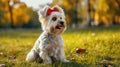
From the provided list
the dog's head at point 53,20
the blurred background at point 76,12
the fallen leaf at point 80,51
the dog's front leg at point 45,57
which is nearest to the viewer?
the dog's head at point 53,20

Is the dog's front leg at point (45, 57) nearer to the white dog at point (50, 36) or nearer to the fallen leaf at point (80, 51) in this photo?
the white dog at point (50, 36)

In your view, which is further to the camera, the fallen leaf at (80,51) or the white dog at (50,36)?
the fallen leaf at (80,51)

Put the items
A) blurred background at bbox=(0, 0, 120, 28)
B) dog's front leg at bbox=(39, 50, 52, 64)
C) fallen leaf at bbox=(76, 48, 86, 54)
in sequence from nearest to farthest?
1. dog's front leg at bbox=(39, 50, 52, 64)
2. fallen leaf at bbox=(76, 48, 86, 54)
3. blurred background at bbox=(0, 0, 120, 28)

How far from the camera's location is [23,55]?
28.3ft

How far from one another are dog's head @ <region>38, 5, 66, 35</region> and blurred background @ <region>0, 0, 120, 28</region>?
64.9 feet

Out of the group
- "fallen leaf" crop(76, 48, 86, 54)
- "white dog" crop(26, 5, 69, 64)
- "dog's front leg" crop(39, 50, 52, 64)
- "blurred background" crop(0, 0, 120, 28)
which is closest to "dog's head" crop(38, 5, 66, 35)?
"white dog" crop(26, 5, 69, 64)

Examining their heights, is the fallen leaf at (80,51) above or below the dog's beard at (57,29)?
below

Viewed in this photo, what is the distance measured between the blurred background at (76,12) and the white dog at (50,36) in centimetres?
1964

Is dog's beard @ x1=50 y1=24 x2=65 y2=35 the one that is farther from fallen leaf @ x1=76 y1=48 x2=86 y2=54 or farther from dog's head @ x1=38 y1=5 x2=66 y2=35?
fallen leaf @ x1=76 y1=48 x2=86 y2=54

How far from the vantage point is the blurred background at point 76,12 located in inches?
1223

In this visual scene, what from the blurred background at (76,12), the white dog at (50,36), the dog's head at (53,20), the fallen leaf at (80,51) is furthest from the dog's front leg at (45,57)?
the blurred background at (76,12)

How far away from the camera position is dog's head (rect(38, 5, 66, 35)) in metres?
6.68

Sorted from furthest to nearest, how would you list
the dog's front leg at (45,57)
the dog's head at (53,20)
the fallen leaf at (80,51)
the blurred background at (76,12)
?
the blurred background at (76,12) < the fallen leaf at (80,51) < the dog's front leg at (45,57) < the dog's head at (53,20)

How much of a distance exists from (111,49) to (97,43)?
0.97 meters
